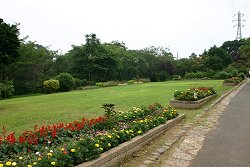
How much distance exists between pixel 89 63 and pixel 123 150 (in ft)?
106

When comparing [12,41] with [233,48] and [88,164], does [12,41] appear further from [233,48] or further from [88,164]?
[233,48]

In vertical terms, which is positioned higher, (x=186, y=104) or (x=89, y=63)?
(x=89, y=63)

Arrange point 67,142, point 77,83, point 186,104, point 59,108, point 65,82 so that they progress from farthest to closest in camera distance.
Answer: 1. point 77,83
2. point 65,82
3. point 59,108
4. point 186,104
5. point 67,142

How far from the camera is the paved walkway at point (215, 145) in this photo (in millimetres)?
4352

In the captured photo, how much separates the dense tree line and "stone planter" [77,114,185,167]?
9.82 meters

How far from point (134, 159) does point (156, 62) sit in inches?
1819

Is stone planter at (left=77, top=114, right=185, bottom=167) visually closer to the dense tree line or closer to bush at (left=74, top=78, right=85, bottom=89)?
the dense tree line

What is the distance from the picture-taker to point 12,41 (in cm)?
1280

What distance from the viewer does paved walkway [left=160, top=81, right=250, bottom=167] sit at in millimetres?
4352

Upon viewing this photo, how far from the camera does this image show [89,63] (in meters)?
35.8

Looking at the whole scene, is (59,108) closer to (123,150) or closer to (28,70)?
(123,150)

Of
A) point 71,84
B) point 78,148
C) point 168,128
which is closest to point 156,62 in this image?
point 71,84

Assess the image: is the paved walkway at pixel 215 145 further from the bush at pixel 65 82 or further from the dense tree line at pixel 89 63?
the bush at pixel 65 82

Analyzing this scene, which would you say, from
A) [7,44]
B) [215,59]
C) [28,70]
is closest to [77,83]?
[28,70]
